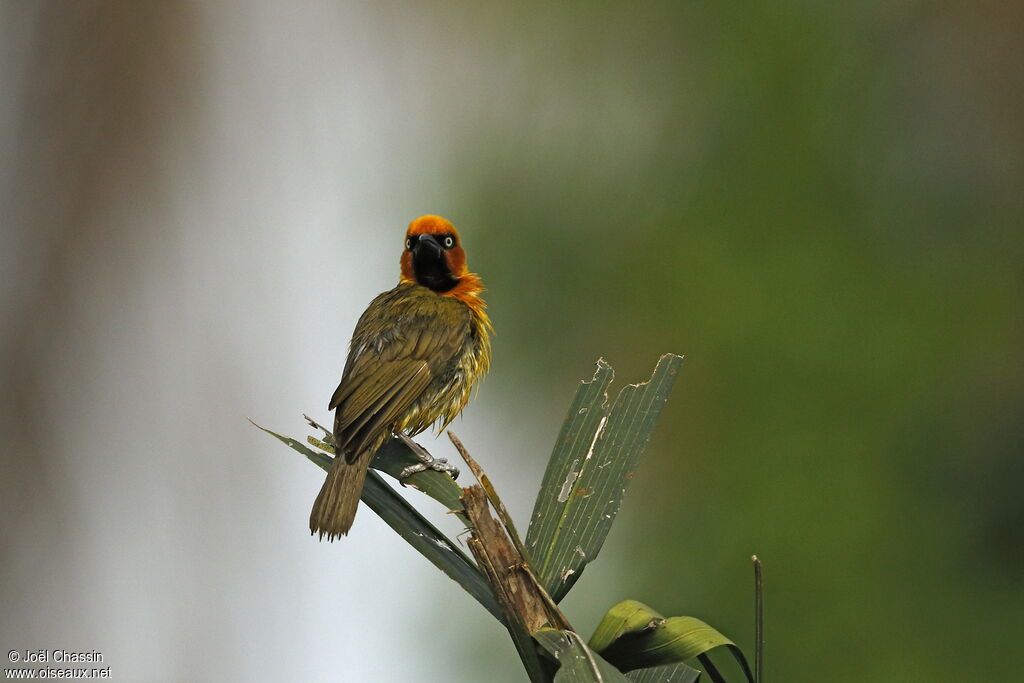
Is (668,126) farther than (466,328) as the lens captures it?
Yes

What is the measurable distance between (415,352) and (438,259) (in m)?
0.37

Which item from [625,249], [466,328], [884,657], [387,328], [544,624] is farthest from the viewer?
[625,249]

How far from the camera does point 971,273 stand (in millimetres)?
3865

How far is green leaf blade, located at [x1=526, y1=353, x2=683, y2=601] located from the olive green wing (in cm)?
54

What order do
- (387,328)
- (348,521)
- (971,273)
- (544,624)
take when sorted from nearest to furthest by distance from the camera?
1. (544,624)
2. (348,521)
3. (387,328)
4. (971,273)

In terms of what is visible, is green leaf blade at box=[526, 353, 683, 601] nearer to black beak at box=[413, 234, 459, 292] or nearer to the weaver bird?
the weaver bird

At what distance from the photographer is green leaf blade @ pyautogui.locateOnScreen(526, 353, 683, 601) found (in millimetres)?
1026

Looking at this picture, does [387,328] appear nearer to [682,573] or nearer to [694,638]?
[694,638]

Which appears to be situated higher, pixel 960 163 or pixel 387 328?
pixel 960 163

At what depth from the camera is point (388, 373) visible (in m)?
1.93

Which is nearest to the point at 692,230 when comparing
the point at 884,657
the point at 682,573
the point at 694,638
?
the point at 682,573

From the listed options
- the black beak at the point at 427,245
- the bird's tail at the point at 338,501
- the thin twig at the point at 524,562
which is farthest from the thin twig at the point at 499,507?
the black beak at the point at 427,245

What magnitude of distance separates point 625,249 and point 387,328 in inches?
89.6

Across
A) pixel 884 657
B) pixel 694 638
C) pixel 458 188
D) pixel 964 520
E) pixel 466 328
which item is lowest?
pixel 884 657
